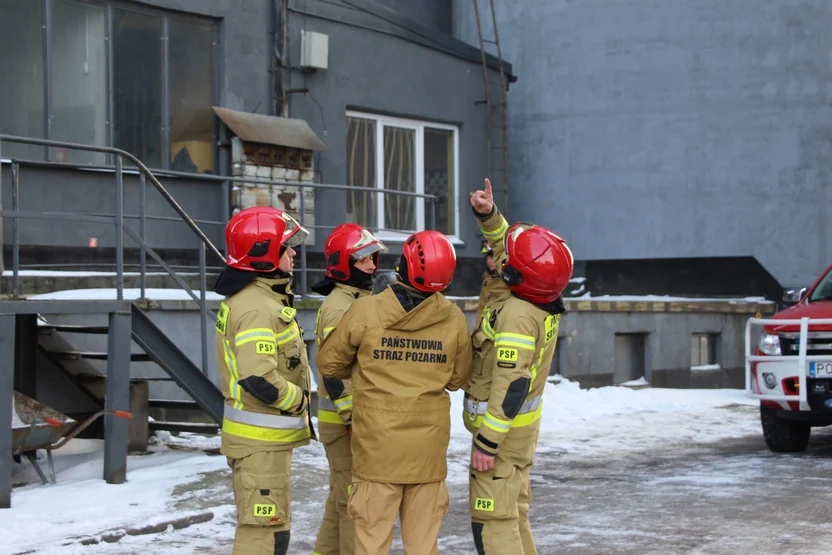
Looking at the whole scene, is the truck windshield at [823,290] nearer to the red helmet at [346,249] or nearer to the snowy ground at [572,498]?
the snowy ground at [572,498]

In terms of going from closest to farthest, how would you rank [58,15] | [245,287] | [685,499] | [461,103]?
[245,287] → [685,499] → [58,15] → [461,103]

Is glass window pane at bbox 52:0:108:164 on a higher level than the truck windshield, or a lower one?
higher

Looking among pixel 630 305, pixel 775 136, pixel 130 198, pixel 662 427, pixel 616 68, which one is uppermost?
pixel 616 68

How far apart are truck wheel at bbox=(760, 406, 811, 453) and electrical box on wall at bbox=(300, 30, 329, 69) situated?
7.08 meters

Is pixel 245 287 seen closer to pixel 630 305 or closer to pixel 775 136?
pixel 630 305

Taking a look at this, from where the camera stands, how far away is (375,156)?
52.1 ft

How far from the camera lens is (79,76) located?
12820mm

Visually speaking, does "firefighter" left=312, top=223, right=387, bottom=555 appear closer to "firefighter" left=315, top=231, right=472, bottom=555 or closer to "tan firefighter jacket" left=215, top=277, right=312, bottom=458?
"tan firefighter jacket" left=215, top=277, right=312, bottom=458

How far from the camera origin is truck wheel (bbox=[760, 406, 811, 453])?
34.6 ft

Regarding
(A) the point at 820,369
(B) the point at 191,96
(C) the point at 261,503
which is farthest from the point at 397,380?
(B) the point at 191,96

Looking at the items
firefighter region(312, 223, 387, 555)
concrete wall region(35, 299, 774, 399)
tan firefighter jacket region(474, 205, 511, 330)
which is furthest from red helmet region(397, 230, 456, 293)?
concrete wall region(35, 299, 774, 399)

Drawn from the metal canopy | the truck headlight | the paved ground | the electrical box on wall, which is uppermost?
the electrical box on wall

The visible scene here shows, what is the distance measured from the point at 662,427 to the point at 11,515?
7.53 meters

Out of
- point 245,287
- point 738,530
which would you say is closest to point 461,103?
point 738,530
